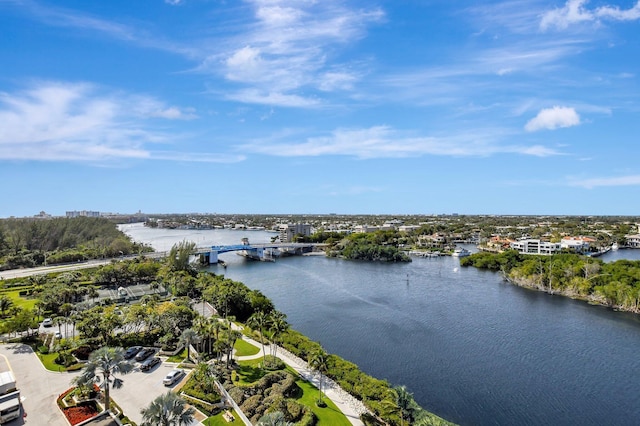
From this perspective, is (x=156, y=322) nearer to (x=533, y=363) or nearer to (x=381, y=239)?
(x=533, y=363)

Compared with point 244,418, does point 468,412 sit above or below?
→ below

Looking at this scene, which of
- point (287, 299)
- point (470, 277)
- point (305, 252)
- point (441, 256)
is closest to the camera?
point (287, 299)

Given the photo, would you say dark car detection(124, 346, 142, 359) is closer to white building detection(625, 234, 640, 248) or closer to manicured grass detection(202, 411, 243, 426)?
manicured grass detection(202, 411, 243, 426)

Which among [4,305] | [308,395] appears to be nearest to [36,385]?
[308,395]

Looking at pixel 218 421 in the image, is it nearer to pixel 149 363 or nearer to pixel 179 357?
pixel 149 363

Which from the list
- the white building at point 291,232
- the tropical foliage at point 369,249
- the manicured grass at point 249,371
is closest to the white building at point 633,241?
the tropical foliage at point 369,249

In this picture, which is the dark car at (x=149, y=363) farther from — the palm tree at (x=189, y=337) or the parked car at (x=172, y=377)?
the parked car at (x=172, y=377)

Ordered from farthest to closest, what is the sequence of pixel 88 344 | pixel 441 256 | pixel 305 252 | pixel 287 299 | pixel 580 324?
pixel 305 252
pixel 441 256
pixel 287 299
pixel 580 324
pixel 88 344

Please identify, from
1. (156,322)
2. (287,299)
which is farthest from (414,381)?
(287,299)
